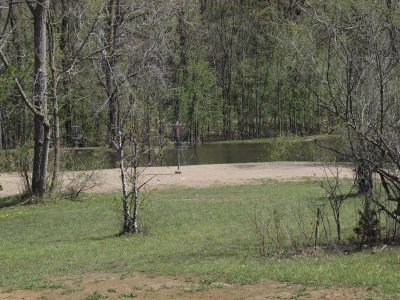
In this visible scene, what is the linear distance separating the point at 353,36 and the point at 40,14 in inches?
564

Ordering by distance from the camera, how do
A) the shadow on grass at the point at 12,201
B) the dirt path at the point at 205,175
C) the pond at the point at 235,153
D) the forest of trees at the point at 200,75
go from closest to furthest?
the forest of trees at the point at 200,75, the shadow on grass at the point at 12,201, the dirt path at the point at 205,175, the pond at the point at 235,153

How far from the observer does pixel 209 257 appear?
1004 cm

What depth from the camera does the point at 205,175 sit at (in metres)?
27.1

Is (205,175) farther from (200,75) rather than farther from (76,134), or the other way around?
(200,75)

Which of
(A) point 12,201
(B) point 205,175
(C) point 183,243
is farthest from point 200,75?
(C) point 183,243

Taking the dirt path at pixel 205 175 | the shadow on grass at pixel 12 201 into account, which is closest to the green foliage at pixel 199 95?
the dirt path at pixel 205 175

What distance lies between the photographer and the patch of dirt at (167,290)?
6.98 m

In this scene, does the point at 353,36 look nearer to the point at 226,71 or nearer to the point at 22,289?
the point at 22,289

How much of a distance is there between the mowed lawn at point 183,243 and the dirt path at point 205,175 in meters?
2.12

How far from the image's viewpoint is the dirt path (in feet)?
80.0

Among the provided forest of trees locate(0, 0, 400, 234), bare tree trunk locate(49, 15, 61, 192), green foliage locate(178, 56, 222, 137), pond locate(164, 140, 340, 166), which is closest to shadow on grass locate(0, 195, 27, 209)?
forest of trees locate(0, 0, 400, 234)

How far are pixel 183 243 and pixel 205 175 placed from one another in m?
15.0

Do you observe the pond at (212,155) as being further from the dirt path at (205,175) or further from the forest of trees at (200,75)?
the forest of trees at (200,75)

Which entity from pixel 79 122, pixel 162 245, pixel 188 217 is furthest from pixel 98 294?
pixel 79 122
